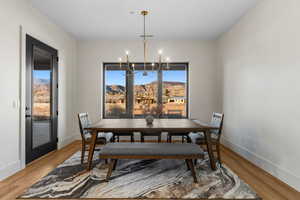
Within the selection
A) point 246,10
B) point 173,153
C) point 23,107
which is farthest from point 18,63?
point 246,10

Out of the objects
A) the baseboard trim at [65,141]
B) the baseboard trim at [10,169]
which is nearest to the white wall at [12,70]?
the baseboard trim at [10,169]

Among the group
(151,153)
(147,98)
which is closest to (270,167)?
(151,153)

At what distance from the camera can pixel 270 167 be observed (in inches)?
106

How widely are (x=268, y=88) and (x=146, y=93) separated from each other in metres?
2.99

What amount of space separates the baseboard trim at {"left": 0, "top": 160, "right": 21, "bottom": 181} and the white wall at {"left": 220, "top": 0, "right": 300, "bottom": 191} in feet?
12.2

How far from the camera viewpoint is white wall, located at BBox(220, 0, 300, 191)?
2.28 m

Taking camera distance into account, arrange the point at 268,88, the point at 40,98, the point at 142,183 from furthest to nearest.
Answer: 1. the point at 40,98
2. the point at 268,88
3. the point at 142,183

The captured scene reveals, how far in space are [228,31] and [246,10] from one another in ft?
3.00

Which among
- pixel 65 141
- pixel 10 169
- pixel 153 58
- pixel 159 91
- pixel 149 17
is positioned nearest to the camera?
pixel 10 169

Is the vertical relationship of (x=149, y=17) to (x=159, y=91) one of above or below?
above

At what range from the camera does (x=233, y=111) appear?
12.9 feet

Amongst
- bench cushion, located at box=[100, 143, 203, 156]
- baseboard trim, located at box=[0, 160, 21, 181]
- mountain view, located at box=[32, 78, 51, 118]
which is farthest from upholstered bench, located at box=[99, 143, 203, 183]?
mountain view, located at box=[32, 78, 51, 118]

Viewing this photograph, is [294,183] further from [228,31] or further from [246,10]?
[228,31]

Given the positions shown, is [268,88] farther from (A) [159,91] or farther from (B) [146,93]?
(B) [146,93]
